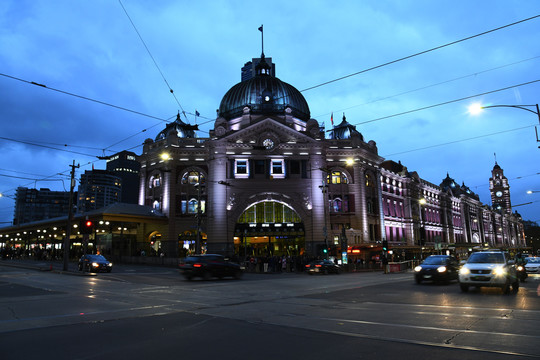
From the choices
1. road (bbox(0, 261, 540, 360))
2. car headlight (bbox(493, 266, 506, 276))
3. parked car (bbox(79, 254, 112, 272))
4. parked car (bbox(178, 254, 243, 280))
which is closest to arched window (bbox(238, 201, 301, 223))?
parked car (bbox(79, 254, 112, 272))

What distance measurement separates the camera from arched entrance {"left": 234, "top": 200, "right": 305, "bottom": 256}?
5188 cm

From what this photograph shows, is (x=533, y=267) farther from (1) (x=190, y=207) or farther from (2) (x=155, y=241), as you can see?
(2) (x=155, y=241)

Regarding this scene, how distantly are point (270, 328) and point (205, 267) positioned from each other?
16.5 meters

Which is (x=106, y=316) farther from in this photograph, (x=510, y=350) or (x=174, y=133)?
(x=174, y=133)

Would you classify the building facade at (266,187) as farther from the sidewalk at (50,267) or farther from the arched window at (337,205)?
the sidewalk at (50,267)

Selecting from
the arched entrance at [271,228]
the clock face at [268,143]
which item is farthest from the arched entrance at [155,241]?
the clock face at [268,143]

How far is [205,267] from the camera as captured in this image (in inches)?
973

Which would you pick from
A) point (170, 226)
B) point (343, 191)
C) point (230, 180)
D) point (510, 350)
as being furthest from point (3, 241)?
point (510, 350)

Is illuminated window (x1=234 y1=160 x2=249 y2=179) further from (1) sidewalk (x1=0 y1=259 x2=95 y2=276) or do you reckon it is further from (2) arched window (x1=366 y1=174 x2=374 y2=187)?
(1) sidewalk (x1=0 y1=259 x2=95 y2=276)

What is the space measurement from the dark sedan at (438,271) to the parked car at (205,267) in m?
11.6

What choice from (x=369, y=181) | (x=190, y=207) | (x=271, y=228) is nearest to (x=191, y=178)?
(x=190, y=207)

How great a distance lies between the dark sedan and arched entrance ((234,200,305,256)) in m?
30.7

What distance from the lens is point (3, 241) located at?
96.4m

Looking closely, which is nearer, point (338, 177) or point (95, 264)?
point (95, 264)
